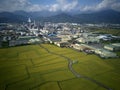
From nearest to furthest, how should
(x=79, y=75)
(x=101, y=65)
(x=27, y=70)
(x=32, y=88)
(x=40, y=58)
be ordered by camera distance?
(x=32, y=88), (x=79, y=75), (x=27, y=70), (x=101, y=65), (x=40, y=58)

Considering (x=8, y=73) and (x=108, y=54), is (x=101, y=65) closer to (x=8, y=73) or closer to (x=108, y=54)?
(x=108, y=54)

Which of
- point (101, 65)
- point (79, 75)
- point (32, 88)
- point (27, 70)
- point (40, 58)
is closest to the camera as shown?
point (32, 88)

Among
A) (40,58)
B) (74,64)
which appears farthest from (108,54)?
(40,58)

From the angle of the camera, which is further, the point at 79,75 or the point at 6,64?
the point at 6,64

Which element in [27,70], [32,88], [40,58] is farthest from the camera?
[40,58]

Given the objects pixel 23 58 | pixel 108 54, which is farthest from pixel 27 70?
pixel 108 54

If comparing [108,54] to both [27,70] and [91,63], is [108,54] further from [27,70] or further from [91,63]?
[27,70]
